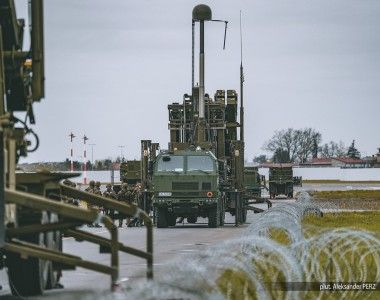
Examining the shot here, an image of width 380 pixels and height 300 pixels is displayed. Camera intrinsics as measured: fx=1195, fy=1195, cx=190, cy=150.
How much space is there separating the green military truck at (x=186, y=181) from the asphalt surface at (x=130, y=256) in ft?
2.76

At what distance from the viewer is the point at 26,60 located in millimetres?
13703

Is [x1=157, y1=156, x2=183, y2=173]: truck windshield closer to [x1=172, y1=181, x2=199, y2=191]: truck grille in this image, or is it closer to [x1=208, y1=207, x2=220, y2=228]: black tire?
[x1=172, y1=181, x2=199, y2=191]: truck grille

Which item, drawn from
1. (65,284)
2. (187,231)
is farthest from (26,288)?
(187,231)

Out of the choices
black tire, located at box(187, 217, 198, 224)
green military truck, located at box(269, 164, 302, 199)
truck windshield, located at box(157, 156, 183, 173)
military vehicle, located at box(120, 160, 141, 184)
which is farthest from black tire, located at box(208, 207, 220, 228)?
green military truck, located at box(269, 164, 302, 199)

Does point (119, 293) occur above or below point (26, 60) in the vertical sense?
below

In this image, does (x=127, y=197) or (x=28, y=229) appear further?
(x=127, y=197)

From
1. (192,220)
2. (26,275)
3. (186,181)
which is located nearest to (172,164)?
(186,181)

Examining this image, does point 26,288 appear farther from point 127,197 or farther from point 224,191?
point 127,197

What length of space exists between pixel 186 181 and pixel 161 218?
1.85 m

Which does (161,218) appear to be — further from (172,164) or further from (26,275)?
(26,275)

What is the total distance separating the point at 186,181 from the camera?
121 ft

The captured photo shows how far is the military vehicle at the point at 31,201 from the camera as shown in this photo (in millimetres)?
10898

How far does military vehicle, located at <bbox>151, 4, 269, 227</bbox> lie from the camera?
36750 mm

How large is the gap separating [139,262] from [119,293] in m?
13.7
